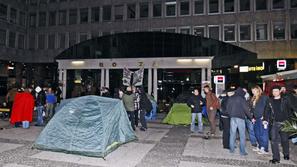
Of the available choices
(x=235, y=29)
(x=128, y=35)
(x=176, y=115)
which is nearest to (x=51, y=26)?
(x=128, y=35)

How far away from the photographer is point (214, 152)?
7.89m

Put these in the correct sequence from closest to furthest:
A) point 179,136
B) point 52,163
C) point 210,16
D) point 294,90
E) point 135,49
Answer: point 52,163 → point 294,90 → point 179,136 → point 135,49 → point 210,16

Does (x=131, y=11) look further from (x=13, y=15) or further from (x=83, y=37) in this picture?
(x=13, y=15)

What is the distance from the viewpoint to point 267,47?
2583 cm

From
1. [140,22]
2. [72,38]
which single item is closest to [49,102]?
[140,22]

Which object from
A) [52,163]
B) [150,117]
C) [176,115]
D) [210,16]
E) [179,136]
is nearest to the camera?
[52,163]

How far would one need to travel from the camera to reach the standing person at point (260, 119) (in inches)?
303

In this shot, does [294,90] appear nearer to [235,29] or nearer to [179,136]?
[179,136]

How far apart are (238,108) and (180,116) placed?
6032 millimetres

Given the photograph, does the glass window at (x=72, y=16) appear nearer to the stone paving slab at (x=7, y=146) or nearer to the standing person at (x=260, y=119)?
the stone paving slab at (x=7, y=146)

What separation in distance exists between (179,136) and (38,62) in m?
28.1

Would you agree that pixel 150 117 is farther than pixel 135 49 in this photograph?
No

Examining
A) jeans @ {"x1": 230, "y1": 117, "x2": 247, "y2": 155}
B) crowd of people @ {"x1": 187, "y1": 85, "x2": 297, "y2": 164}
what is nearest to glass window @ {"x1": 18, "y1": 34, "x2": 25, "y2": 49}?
crowd of people @ {"x1": 187, "y1": 85, "x2": 297, "y2": 164}

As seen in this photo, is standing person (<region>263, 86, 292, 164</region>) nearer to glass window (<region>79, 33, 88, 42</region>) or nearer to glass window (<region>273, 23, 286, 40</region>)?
glass window (<region>273, 23, 286, 40</region>)
